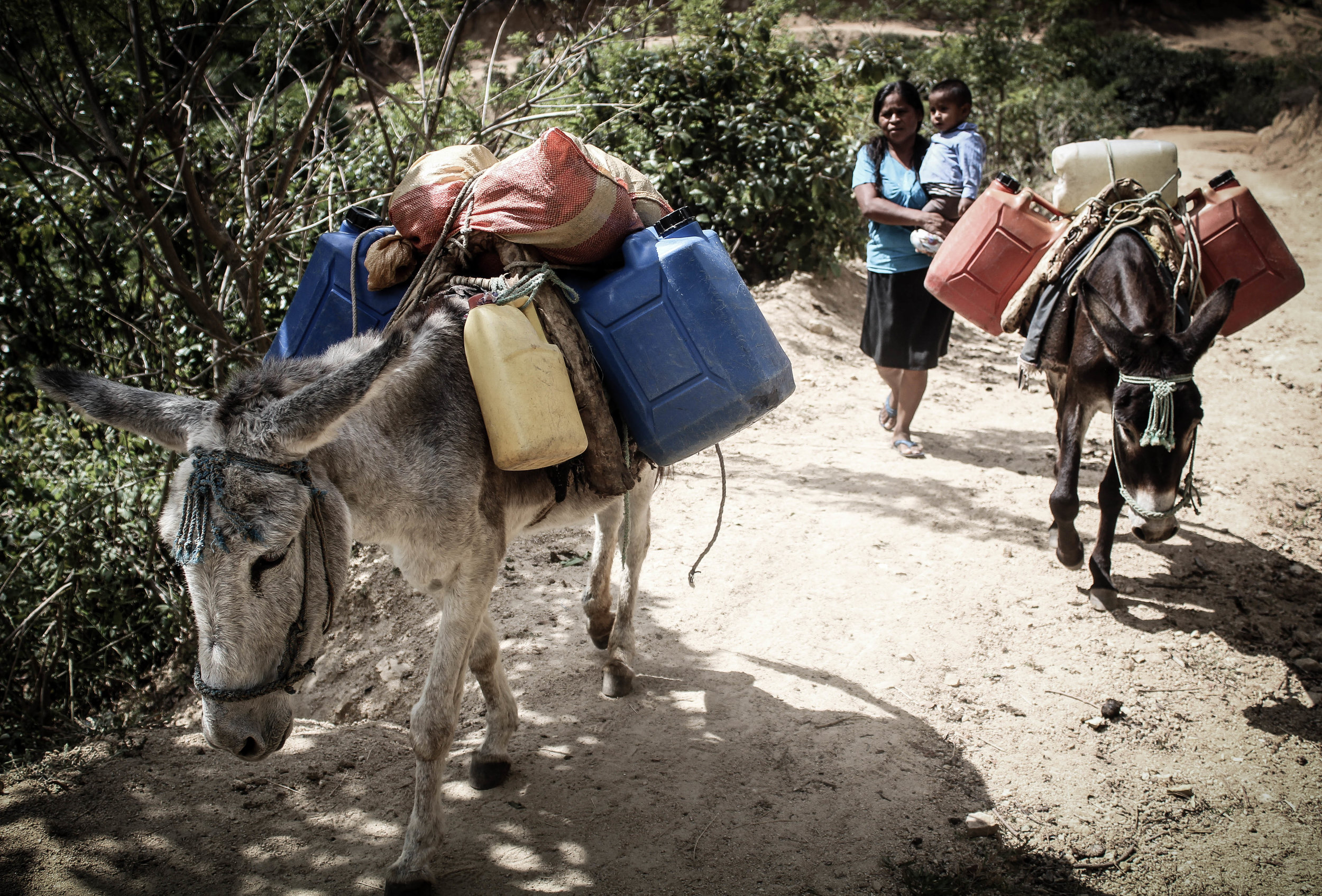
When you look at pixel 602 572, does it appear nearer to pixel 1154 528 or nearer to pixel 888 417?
pixel 1154 528

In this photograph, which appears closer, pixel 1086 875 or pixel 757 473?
pixel 1086 875

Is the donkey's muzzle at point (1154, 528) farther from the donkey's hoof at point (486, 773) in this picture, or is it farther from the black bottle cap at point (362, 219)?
the black bottle cap at point (362, 219)

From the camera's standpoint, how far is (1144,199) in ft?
13.1

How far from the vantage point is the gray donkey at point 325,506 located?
1.85 m

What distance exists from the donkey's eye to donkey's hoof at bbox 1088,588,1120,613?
3.55m

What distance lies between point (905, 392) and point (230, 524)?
184 inches

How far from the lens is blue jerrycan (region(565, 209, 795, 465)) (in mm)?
2461

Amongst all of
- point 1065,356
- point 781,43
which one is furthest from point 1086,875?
point 781,43

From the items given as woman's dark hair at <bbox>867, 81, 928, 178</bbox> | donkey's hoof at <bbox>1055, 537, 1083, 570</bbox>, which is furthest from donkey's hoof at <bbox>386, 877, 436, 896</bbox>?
woman's dark hair at <bbox>867, 81, 928, 178</bbox>

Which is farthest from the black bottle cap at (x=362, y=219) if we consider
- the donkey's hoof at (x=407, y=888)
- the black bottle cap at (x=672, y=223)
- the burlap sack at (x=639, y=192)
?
the donkey's hoof at (x=407, y=888)

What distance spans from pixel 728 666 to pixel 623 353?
1.68m

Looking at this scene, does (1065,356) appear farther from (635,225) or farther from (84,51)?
(84,51)

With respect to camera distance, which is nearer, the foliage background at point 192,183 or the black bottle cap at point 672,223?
the black bottle cap at point 672,223

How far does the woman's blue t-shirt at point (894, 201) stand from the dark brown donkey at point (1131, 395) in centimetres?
149
